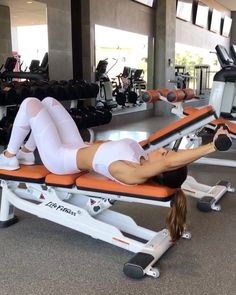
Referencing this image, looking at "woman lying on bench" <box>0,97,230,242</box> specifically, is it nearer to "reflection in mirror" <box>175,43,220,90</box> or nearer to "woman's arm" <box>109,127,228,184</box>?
"woman's arm" <box>109,127,228,184</box>

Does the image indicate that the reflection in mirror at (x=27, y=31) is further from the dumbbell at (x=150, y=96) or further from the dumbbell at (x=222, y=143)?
the dumbbell at (x=222, y=143)

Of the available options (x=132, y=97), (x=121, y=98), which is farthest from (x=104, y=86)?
(x=132, y=97)

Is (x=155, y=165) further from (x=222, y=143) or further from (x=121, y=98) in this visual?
(x=121, y=98)

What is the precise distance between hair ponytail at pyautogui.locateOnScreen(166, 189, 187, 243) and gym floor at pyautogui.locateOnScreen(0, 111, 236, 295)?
21cm

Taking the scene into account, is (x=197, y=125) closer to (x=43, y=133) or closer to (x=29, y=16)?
(x=43, y=133)

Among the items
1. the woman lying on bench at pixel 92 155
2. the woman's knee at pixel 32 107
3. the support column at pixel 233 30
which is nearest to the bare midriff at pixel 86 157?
the woman lying on bench at pixel 92 155

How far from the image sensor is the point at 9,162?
90.5 inches

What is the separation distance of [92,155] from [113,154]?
0.14 metres

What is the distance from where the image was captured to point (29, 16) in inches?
203

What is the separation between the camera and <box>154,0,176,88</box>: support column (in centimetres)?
848

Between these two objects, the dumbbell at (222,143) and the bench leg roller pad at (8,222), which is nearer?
the dumbbell at (222,143)

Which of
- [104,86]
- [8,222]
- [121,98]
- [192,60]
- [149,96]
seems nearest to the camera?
[8,222]

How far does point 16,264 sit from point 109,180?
0.64 metres

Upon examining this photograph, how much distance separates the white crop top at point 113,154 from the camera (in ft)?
6.18
